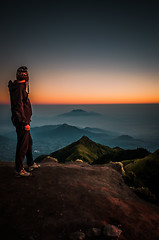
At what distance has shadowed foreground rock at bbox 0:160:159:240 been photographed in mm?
3943

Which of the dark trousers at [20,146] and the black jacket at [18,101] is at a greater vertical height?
the black jacket at [18,101]

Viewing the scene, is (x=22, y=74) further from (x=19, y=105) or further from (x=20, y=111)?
(x=20, y=111)

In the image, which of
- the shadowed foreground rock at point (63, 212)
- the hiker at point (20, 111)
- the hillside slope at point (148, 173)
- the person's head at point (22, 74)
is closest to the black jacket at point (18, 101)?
the hiker at point (20, 111)

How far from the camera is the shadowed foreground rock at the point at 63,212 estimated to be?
12.9 feet

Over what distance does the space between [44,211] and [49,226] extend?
2.30 feet

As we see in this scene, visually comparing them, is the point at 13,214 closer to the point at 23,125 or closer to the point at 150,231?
the point at 23,125

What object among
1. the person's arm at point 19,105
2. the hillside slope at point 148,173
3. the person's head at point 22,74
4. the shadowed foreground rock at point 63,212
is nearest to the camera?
the shadowed foreground rock at point 63,212

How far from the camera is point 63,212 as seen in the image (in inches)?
187

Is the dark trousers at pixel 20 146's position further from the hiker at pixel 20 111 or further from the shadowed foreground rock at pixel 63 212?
the shadowed foreground rock at pixel 63 212

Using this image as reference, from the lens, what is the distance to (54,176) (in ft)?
24.7

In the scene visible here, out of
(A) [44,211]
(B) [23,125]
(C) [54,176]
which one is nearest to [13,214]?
(A) [44,211]

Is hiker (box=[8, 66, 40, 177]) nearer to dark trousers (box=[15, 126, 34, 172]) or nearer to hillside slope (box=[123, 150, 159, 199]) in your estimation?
dark trousers (box=[15, 126, 34, 172])

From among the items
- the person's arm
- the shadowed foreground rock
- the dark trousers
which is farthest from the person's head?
the shadowed foreground rock

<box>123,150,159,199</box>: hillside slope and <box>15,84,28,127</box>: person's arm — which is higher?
<box>15,84,28,127</box>: person's arm
